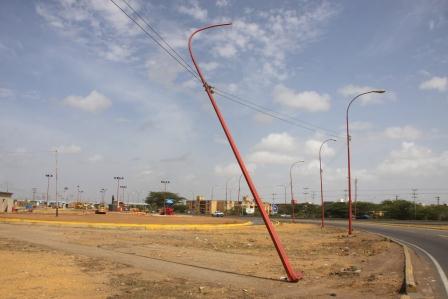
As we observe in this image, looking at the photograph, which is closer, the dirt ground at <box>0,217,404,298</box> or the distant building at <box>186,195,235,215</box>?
the dirt ground at <box>0,217,404,298</box>

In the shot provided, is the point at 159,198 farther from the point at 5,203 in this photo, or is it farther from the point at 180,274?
the point at 180,274

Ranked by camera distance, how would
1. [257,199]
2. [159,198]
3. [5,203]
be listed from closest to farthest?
[257,199] → [5,203] → [159,198]

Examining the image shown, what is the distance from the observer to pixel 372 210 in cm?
12481

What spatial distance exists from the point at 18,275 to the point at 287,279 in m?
7.50

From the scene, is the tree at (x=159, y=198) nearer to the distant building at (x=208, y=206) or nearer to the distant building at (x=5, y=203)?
the distant building at (x=208, y=206)

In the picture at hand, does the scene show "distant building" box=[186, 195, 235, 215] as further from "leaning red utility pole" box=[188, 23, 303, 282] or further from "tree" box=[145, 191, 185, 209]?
"leaning red utility pole" box=[188, 23, 303, 282]

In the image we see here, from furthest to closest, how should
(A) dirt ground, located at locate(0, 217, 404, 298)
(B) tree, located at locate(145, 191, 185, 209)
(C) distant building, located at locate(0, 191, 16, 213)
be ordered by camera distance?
(B) tree, located at locate(145, 191, 185, 209) < (C) distant building, located at locate(0, 191, 16, 213) < (A) dirt ground, located at locate(0, 217, 404, 298)

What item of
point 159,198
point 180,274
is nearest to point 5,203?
point 180,274

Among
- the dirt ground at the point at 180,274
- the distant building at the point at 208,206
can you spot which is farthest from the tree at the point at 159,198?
the dirt ground at the point at 180,274

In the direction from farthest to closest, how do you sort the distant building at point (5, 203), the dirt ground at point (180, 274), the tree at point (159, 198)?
the tree at point (159, 198), the distant building at point (5, 203), the dirt ground at point (180, 274)

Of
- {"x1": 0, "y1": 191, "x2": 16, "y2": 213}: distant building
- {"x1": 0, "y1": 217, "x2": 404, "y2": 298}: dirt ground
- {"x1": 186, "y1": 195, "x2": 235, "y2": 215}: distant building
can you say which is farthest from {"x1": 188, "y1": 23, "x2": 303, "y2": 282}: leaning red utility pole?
{"x1": 186, "y1": 195, "x2": 235, "y2": 215}: distant building

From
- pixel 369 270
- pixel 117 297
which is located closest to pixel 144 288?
pixel 117 297

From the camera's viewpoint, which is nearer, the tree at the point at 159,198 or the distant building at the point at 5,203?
the distant building at the point at 5,203

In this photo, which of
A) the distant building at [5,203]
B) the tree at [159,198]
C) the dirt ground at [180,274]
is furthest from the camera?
the tree at [159,198]
